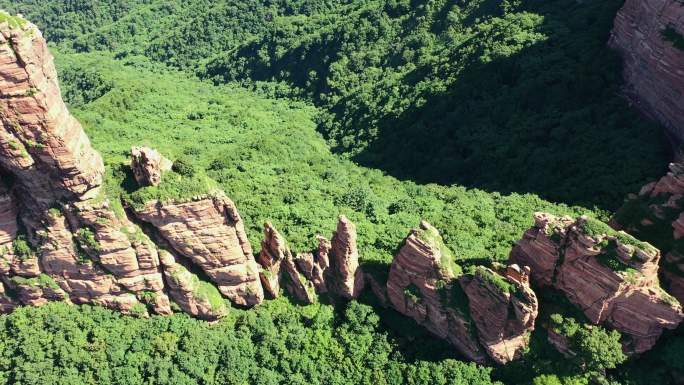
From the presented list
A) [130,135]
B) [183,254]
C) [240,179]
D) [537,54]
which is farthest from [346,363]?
[130,135]

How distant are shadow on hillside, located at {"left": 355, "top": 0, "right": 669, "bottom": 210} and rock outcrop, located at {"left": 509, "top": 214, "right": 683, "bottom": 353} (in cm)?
1776

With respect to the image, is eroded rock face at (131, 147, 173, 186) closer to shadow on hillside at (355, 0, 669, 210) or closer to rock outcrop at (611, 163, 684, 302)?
rock outcrop at (611, 163, 684, 302)

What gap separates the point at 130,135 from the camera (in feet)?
306

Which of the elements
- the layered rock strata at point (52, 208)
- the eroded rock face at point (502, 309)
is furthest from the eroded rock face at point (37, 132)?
the eroded rock face at point (502, 309)

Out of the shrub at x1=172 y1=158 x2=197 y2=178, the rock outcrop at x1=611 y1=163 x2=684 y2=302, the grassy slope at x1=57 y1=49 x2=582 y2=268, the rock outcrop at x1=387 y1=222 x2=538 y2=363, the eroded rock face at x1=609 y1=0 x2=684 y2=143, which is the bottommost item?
the grassy slope at x1=57 y1=49 x2=582 y2=268

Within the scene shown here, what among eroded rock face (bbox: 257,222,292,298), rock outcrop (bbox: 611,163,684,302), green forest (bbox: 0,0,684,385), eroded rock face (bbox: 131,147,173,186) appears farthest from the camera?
eroded rock face (bbox: 257,222,292,298)

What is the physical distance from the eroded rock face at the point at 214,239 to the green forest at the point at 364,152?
1.79 meters

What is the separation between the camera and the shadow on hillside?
5809 centimetres

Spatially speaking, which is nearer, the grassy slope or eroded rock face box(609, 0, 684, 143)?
the grassy slope

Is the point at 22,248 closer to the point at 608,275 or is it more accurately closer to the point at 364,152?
the point at 608,275

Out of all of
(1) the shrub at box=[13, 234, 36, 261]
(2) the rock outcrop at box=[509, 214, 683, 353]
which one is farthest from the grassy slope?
(1) the shrub at box=[13, 234, 36, 261]

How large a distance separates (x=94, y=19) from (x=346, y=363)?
587ft

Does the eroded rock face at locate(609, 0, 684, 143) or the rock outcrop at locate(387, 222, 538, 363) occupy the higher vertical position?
the eroded rock face at locate(609, 0, 684, 143)

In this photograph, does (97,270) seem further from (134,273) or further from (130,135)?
(130,135)
